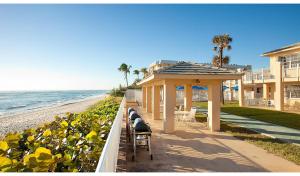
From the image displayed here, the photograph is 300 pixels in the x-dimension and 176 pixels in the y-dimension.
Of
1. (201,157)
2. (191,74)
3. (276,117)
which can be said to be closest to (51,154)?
(201,157)

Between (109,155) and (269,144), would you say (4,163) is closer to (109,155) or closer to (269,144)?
(109,155)

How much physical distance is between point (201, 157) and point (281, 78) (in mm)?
18394

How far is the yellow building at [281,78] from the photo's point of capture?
849 inches

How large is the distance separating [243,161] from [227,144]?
2108 millimetres

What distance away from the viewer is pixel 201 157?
24.0ft

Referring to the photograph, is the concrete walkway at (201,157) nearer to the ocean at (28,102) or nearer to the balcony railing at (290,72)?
the balcony railing at (290,72)

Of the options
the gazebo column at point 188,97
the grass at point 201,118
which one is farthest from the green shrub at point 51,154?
the gazebo column at point 188,97

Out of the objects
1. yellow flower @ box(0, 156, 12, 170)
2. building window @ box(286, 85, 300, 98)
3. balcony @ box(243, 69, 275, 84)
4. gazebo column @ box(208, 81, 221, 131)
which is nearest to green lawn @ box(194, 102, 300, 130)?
gazebo column @ box(208, 81, 221, 131)

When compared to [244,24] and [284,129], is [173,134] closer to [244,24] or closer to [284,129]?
[284,129]

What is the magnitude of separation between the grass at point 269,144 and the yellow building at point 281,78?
1243cm

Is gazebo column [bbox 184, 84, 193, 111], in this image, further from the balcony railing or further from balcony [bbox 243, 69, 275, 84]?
balcony [bbox 243, 69, 275, 84]

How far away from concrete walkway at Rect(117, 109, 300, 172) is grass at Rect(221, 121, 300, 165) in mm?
343

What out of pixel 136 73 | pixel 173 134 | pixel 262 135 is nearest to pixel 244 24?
pixel 262 135

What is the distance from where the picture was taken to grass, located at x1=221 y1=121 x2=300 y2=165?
744 centimetres
